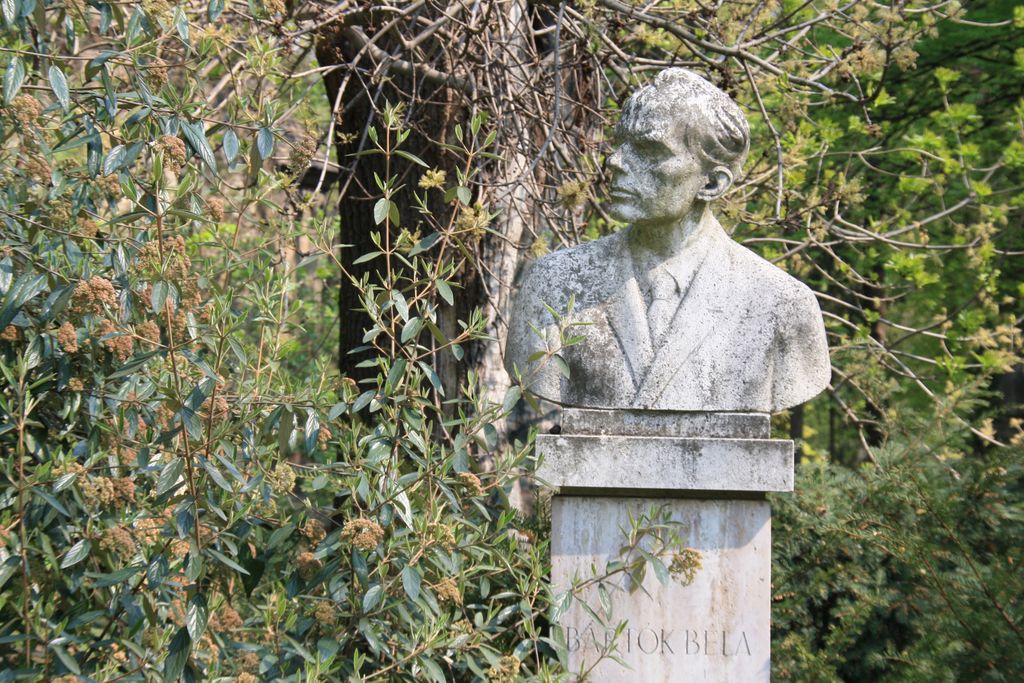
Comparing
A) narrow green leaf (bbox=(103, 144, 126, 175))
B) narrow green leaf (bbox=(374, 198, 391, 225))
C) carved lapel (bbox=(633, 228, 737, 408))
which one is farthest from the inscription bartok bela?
narrow green leaf (bbox=(103, 144, 126, 175))

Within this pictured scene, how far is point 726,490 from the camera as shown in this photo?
150 inches

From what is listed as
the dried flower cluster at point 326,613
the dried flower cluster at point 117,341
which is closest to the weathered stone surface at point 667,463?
the dried flower cluster at point 326,613

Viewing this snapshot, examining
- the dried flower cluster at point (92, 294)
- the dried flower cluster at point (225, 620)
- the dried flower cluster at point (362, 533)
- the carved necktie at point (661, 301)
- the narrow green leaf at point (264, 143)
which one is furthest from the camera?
the dried flower cluster at point (225, 620)

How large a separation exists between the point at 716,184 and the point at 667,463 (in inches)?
34.7

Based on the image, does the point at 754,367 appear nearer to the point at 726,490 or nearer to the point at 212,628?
the point at 726,490

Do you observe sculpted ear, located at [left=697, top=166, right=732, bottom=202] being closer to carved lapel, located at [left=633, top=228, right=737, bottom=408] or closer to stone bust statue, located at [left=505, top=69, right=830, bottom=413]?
stone bust statue, located at [left=505, top=69, right=830, bottom=413]

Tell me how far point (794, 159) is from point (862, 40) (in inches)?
23.9

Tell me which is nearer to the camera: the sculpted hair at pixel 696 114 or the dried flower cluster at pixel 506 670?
the dried flower cluster at pixel 506 670

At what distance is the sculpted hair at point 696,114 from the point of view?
3779 millimetres

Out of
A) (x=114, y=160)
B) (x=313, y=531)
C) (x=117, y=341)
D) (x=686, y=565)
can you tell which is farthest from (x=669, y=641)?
(x=114, y=160)

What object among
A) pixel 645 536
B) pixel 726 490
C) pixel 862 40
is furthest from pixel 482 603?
pixel 862 40

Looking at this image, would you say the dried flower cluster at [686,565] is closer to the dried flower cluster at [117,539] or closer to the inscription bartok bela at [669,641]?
the inscription bartok bela at [669,641]

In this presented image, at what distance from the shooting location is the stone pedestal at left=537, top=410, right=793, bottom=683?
12.4 ft

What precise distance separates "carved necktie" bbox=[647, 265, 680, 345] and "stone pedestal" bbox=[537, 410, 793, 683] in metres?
0.27
